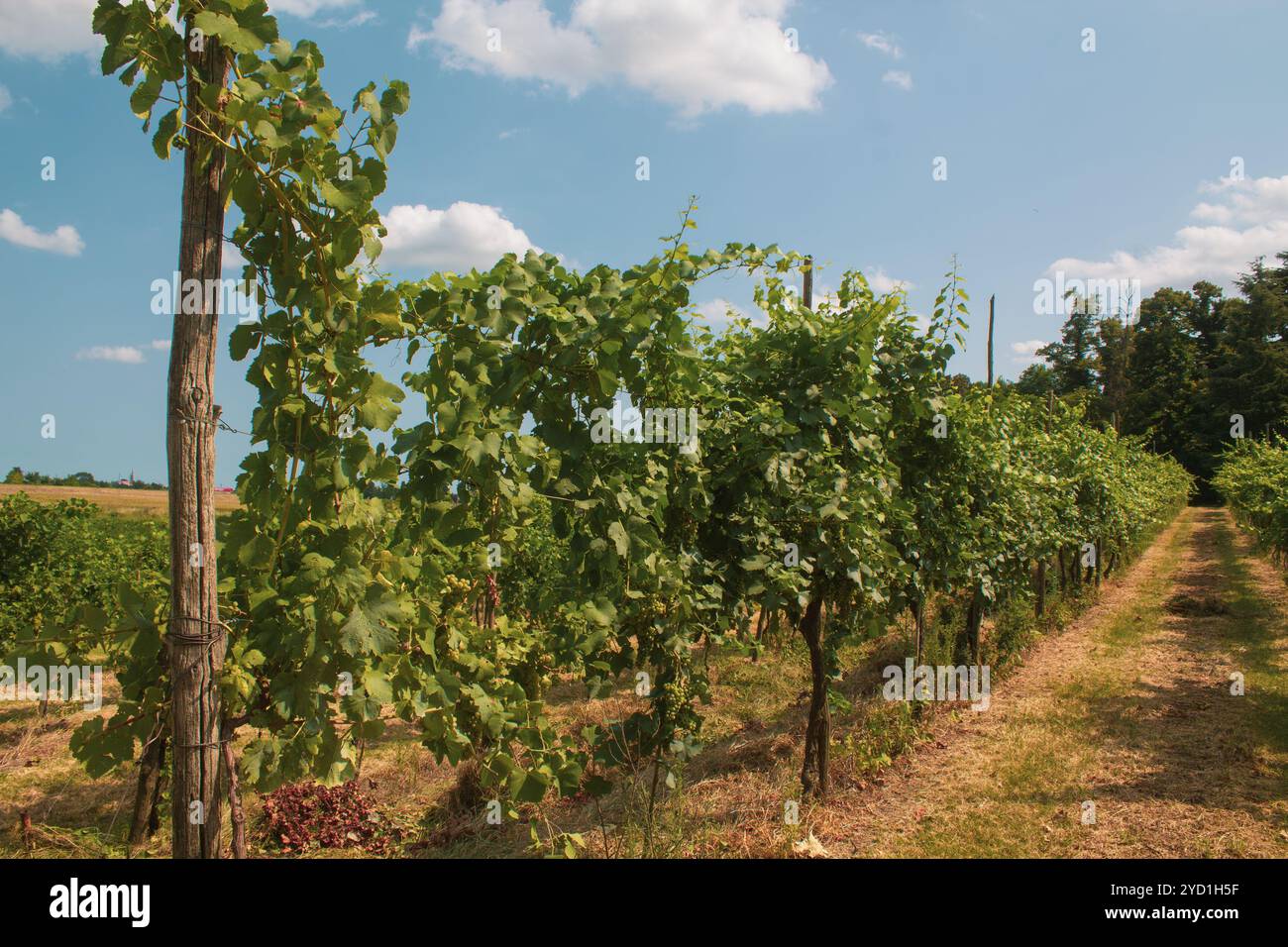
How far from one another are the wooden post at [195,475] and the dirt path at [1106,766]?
3998 mm

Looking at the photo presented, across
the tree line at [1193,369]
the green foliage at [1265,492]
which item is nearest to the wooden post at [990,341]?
the green foliage at [1265,492]

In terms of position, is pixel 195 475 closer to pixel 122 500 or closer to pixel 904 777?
pixel 904 777

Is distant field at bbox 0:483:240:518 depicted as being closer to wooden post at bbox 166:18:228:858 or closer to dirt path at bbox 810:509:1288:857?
wooden post at bbox 166:18:228:858

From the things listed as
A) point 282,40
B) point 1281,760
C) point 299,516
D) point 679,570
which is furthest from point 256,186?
point 1281,760

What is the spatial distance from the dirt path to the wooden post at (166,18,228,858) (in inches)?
157

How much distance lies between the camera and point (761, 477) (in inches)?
196

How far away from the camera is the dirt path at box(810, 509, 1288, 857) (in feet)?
17.3

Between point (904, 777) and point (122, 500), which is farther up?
point (122, 500)

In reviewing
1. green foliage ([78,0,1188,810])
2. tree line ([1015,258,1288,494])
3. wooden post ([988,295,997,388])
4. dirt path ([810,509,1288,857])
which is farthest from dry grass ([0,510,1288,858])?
tree line ([1015,258,1288,494])

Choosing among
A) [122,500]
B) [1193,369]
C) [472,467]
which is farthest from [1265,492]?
[1193,369]

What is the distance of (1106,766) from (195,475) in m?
7.03

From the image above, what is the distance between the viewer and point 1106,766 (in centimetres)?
664
